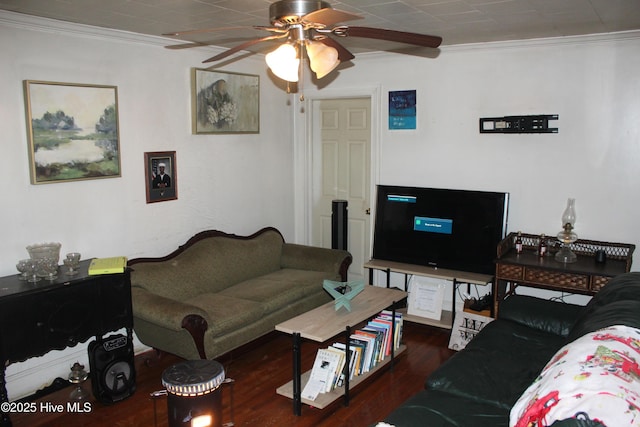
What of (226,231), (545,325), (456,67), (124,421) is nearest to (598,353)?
(545,325)

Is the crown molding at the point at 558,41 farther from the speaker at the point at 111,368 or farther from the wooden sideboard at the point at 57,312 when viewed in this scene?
the speaker at the point at 111,368

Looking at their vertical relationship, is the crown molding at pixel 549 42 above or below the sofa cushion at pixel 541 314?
above

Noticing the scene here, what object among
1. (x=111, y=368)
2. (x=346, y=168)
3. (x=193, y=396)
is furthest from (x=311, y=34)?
(x=346, y=168)

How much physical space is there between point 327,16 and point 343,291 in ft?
7.02

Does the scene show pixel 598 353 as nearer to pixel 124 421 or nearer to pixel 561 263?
pixel 561 263

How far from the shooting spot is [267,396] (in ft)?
11.7

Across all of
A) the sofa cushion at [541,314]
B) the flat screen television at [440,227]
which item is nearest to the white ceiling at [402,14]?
the flat screen television at [440,227]

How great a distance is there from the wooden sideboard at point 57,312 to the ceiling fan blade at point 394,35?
2264 mm

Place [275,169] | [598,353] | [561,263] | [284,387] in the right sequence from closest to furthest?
1. [598,353]
2. [284,387]
3. [561,263]
4. [275,169]

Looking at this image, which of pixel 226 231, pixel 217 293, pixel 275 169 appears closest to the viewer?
pixel 217 293

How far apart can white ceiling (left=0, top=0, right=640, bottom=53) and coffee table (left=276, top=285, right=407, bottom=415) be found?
1.97 metres

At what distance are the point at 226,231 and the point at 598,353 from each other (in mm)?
3740

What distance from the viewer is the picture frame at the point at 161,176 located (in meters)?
4.28

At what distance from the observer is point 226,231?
5.08 m
